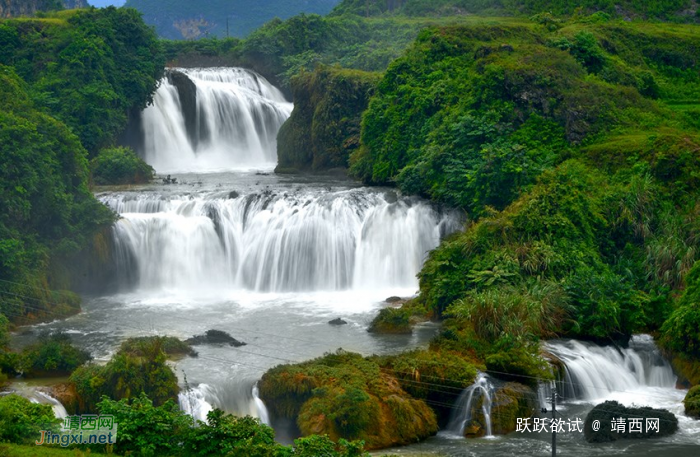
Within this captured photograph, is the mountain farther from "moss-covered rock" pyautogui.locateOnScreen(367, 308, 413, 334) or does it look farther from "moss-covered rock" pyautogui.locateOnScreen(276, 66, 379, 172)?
"moss-covered rock" pyautogui.locateOnScreen(367, 308, 413, 334)

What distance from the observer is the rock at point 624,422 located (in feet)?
88.9

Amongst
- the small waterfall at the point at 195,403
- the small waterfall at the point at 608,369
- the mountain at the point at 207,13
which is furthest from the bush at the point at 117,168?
the mountain at the point at 207,13

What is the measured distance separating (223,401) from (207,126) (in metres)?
31.2

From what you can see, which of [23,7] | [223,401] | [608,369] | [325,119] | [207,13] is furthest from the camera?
[207,13]

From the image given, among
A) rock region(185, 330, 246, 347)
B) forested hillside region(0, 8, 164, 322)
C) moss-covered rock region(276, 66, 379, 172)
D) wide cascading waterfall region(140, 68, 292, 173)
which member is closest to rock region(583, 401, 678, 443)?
rock region(185, 330, 246, 347)

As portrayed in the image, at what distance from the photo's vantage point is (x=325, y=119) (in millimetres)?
52906

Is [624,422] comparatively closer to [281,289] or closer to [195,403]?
[195,403]

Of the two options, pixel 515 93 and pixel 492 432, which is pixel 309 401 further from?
pixel 515 93

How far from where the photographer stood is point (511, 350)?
2984 centimetres

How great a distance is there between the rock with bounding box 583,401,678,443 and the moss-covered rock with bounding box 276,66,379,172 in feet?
85.5

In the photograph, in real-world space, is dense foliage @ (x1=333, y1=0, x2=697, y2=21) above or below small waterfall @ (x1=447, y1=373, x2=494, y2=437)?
above

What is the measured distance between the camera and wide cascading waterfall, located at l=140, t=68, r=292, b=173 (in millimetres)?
56938

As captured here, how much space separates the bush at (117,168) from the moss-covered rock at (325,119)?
7353mm

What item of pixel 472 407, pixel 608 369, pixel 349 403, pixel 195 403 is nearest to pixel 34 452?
pixel 195 403
